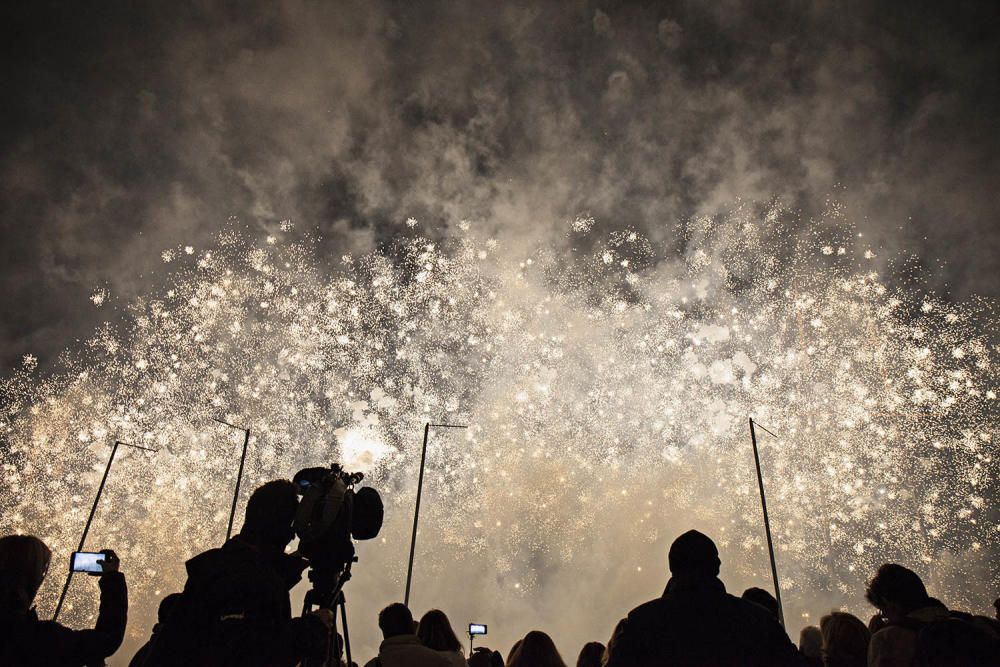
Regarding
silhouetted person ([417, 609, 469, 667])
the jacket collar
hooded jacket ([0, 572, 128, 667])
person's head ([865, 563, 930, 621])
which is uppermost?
person's head ([865, 563, 930, 621])

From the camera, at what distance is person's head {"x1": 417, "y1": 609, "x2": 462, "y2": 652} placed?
5.76 metres

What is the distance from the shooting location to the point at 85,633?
402 cm

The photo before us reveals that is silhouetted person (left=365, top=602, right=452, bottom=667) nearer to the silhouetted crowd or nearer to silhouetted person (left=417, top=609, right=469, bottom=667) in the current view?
the silhouetted crowd

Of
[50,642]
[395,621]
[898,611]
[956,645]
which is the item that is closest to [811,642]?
[898,611]

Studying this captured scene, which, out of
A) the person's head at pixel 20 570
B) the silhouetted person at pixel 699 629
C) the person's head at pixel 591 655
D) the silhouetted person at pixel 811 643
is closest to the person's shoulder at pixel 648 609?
the silhouetted person at pixel 699 629

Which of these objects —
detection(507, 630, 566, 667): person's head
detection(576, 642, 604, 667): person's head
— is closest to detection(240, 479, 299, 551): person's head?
detection(507, 630, 566, 667): person's head

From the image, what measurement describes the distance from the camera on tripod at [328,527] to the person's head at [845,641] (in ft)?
15.9

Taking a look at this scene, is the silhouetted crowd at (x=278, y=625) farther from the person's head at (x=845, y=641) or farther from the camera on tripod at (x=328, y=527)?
the person's head at (x=845, y=641)

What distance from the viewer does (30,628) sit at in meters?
3.71

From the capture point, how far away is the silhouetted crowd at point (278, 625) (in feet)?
10.8

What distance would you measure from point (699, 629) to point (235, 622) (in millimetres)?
2834

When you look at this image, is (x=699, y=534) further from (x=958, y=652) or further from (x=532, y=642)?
(x=532, y=642)

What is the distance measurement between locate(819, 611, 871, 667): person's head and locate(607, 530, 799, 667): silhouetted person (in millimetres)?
2712

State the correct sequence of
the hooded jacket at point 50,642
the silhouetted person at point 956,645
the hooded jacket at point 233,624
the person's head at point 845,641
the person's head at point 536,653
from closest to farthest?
1. the hooded jacket at point 233,624
2. the hooded jacket at point 50,642
3. the silhouetted person at point 956,645
4. the person's head at point 845,641
5. the person's head at point 536,653
